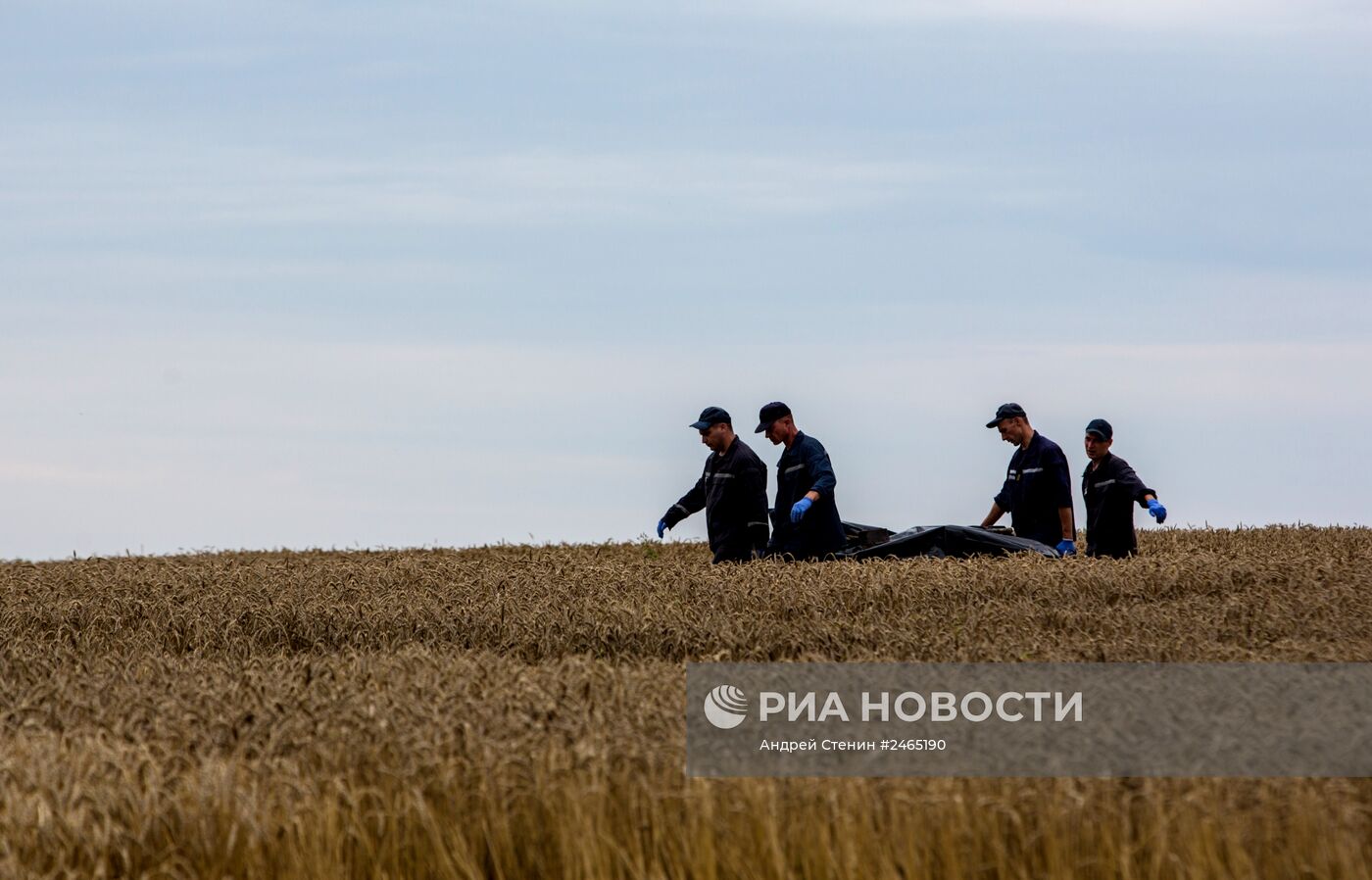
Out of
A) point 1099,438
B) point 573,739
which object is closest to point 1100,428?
point 1099,438

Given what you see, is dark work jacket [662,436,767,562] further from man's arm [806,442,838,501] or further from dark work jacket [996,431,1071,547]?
dark work jacket [996,431,1071,547]

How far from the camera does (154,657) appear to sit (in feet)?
28.5

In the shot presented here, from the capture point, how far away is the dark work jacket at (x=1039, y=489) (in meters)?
13.9

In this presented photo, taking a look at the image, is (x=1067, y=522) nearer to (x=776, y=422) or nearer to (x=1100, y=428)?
(x=1100, y=428)

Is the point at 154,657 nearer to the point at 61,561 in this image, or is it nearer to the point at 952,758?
the point at 952,758

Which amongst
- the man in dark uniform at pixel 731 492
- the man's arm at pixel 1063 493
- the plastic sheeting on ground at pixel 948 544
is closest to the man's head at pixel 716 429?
the man in dark uniform at pixel 731 492

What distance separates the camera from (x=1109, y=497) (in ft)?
43.8

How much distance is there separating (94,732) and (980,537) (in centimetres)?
905

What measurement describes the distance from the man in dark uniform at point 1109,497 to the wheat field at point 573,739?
1.75 metres

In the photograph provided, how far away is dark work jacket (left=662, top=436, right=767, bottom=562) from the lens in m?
13.4

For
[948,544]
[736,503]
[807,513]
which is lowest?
[948,544]

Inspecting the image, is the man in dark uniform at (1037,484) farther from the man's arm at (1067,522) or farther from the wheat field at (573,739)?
→ the wheat field at (573,739)

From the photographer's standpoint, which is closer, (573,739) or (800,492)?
(573,739)

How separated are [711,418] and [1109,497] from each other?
352 cm
